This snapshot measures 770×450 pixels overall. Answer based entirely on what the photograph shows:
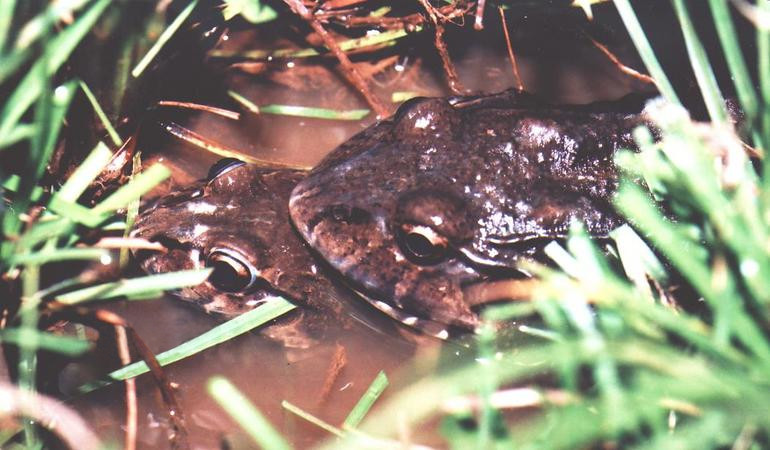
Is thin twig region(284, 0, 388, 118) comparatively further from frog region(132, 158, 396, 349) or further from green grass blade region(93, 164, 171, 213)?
green grass blade region(93, 164, 171, 213)

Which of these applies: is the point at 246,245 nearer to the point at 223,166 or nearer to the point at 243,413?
the point at 223,166

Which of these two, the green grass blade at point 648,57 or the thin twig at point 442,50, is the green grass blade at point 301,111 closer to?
the thin twig at point 442,50

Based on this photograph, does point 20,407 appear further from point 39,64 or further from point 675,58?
point 675,58

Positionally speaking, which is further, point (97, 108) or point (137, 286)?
point (97, 108)

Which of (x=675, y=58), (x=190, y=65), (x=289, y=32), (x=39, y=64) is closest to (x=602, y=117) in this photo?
(x=675, y=58)

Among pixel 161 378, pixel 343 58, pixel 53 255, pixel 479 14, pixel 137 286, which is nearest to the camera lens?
pixel 53 255

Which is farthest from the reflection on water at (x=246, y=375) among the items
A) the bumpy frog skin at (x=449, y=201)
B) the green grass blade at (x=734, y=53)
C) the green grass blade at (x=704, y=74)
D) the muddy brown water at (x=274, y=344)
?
the green grass blade at (x=734, y=53)

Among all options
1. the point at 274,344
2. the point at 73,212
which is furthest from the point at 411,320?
the point at 73,212
